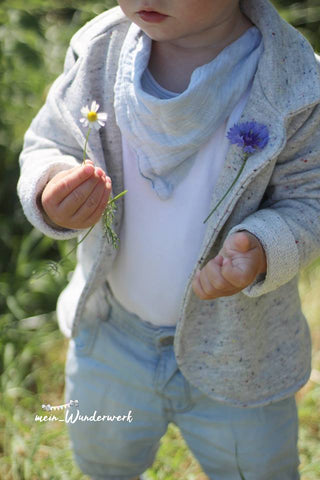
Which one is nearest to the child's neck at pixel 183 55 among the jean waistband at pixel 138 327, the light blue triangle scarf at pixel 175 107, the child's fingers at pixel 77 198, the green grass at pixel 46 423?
the light blue triangle scarf at pixel 175 107

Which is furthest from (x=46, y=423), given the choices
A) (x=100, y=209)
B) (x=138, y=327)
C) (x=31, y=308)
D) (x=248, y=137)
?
(x=248, y=137)

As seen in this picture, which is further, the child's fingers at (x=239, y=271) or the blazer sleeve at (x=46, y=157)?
the blazer sleeve at (x=46, y=157)

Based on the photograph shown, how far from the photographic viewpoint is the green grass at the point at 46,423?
5.49 ft

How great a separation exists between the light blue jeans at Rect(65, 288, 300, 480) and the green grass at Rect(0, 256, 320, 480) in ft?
0.94

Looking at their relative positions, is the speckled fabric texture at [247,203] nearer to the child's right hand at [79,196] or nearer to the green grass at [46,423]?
the child's right hand at [79,196]

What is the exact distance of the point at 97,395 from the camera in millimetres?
1362

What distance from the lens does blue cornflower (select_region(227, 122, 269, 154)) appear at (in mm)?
1035

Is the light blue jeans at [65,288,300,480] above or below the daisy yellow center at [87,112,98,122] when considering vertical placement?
below

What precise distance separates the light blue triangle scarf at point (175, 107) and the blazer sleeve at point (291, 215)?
127 millimetres

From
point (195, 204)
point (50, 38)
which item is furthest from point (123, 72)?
point (50, 38)

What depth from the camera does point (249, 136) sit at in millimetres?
1042

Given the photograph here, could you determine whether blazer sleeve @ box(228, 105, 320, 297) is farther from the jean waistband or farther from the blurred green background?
the blurred green background

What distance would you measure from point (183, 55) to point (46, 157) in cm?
30

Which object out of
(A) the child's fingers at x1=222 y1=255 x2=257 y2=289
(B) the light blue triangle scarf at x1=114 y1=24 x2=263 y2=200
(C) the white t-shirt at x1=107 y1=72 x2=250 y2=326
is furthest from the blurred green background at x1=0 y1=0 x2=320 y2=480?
(A) the child's fingers at x1=222 y1=255 x2=257 y2=289
